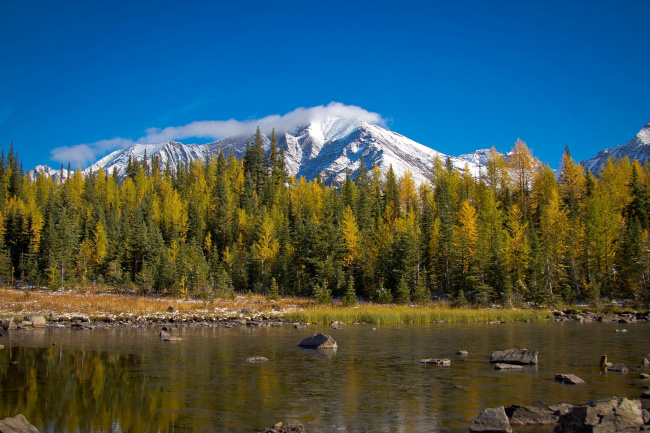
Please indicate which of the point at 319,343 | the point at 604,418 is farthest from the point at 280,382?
the point at 604,418

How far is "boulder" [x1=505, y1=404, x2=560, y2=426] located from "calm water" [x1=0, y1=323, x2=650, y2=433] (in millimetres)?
1306

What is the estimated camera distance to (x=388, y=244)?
2613 inches

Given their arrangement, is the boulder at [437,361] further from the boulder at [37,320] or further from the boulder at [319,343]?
the boulder at [37,320]

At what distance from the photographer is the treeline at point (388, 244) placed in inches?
2359

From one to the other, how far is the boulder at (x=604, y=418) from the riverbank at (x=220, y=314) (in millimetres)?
33321

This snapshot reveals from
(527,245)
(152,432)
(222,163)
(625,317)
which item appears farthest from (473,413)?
(222,163)

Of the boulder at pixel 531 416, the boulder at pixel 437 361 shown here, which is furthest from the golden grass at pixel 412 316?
the boulder at pixel 531 416

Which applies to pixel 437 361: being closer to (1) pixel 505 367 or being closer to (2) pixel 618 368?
(1) pixel 505 367

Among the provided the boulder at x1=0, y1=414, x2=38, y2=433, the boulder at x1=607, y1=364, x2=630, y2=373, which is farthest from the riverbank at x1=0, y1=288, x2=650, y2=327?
the boulder at x1=0, y1=414, x2=38, y2=433

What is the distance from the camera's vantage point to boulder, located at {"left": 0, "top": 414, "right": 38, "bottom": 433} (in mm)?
10427

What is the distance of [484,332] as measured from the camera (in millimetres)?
35969

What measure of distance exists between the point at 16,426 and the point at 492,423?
11.6 meters

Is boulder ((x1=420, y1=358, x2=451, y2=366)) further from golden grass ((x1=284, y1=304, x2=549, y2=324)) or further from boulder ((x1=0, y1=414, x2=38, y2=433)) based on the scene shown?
golden grass ((x1=284, y1=304, x2=549, y2=324))

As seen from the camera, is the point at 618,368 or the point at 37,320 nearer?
the point at 618,368
